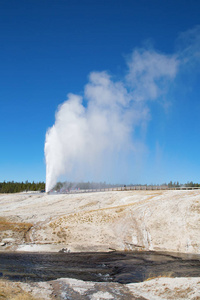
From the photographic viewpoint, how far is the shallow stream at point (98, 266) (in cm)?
2436

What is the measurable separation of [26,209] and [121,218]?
84.0 feet

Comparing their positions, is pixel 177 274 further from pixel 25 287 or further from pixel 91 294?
pixel 25 287

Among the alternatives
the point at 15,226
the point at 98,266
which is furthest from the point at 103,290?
the point at 15,226

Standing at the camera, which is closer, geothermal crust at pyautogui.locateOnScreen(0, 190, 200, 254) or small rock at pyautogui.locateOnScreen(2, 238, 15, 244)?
geothermal crust at pyautogui.locateOnScreen(0, 190, 200, 254)

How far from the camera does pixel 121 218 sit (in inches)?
1852

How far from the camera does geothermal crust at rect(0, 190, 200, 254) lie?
38.5 m

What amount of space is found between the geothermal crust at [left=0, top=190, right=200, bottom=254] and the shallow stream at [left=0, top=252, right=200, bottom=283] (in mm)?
3458

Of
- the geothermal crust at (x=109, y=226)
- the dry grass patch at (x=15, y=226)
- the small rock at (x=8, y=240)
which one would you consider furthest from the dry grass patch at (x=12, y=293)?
the dry grass patch at (x=15, y=226)

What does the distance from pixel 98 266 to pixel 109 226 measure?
16.2 meters

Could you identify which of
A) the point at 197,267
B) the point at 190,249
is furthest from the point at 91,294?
the point at 190,249

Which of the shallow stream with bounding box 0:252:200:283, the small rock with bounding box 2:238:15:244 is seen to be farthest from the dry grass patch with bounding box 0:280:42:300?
the small rock with bounding box 2:238:15:244

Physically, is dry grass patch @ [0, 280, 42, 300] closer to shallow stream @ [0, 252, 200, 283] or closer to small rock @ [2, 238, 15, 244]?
shallow stream @ [0, 252, 200, 283]

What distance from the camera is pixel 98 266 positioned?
28500mm

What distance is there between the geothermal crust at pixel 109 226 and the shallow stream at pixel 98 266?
346cm
